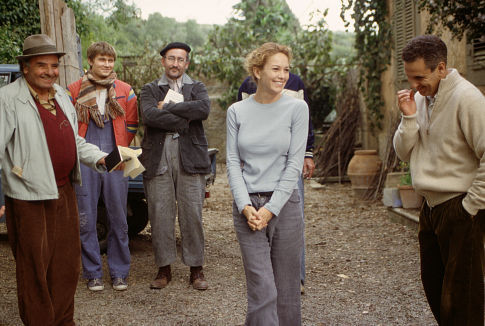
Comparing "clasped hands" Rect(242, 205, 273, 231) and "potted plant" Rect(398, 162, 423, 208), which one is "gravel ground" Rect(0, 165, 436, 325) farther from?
"clasped hands" Rect(242, 205, 273, 231)

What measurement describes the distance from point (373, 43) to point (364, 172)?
9.78 feet

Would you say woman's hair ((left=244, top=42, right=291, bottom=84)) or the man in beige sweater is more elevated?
woman's hair ((left=244, top=42, right=291, bottom=84))

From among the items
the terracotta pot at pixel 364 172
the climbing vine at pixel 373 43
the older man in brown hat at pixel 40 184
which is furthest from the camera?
the climbing vine at pixel 373 43

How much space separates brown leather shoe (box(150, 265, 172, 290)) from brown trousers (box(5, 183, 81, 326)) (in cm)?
141

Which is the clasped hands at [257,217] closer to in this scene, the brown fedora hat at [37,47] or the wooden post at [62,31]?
the brown fedora hat at [37,47]

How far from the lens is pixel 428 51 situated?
2.99m

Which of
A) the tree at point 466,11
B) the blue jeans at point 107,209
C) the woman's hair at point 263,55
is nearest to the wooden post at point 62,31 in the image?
the blue jeans at point 107,209

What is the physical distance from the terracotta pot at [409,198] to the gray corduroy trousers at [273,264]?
5.11 m

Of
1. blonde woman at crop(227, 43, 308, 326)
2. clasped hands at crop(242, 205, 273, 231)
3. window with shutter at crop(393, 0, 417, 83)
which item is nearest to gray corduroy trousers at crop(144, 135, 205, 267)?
blonde woman at crop(227, 43, 308, 326)

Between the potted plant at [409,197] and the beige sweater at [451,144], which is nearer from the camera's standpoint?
the beige sweater at [451,144]

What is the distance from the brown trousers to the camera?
365cm

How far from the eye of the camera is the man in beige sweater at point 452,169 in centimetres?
292

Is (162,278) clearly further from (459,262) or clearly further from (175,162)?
(459,262)

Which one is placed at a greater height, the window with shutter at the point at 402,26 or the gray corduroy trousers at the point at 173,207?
the window with shutter at the point at 402,26
